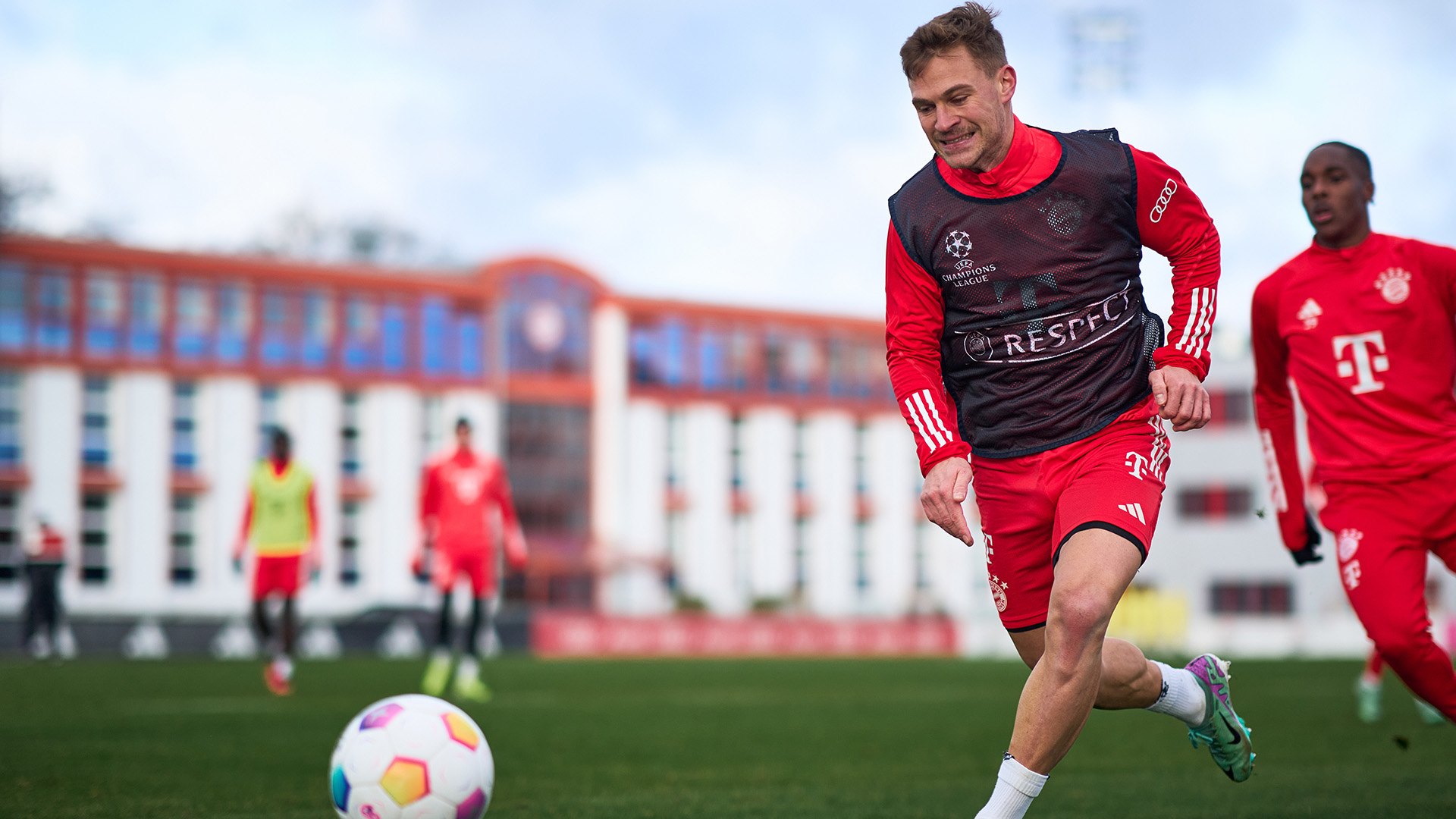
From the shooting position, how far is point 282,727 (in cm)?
1002

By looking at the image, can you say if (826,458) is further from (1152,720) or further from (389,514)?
(1152,720)

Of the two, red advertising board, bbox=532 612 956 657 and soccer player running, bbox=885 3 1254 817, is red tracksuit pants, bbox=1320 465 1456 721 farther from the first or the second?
red advertising board, bbox=532 612 956 657

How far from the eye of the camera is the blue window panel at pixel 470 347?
181 ft

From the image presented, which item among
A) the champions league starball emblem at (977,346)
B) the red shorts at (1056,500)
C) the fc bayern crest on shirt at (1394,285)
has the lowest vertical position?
the red shorts at (1056,500)

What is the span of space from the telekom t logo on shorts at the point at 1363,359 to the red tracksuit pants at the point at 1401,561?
1.28ft

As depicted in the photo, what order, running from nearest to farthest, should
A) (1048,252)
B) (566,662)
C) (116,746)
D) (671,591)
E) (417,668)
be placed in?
(1048,252) < (116,746) < (417,668) < (566,662) < (671,591)

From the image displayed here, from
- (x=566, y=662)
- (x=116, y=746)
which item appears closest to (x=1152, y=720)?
(x=116, y=746)

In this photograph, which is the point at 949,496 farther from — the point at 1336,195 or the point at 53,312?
the point at 53,312

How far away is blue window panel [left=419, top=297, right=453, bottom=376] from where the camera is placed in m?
54.6

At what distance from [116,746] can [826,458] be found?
183 feet

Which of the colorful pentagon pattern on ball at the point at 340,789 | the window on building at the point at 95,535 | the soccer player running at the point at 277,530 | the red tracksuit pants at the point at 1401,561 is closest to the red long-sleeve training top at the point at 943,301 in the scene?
the red tracksuit pants at the point at 1401,561

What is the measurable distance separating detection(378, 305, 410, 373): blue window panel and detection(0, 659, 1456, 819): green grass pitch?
38.9 metres

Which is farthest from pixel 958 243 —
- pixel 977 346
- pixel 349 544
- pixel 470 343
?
pixel 470 343

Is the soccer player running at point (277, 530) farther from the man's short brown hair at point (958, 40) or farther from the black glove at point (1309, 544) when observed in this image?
the man's short brown hair at point (958, 40)
